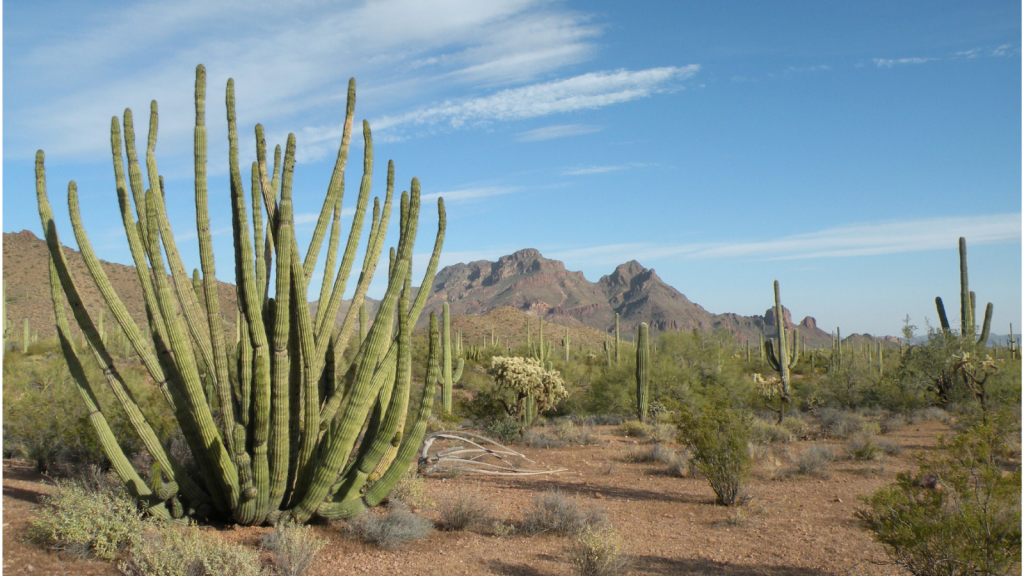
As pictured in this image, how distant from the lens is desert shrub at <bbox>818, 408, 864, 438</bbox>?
16344 mm

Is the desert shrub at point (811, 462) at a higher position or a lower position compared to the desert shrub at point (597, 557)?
lower

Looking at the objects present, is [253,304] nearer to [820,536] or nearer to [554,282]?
[820,536]

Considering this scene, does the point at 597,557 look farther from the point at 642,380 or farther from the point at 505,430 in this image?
the point at 642,380

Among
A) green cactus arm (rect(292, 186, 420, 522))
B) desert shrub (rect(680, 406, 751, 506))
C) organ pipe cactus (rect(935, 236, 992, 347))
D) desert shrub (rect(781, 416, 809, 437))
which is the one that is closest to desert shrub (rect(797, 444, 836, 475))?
desert shrub (rect(680, 406, 751, 506))

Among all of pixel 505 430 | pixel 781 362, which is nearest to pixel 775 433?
pixel 781 362

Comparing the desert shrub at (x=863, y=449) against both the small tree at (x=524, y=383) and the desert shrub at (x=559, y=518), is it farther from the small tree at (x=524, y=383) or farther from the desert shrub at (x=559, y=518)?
the desert shrub at (x=559, y=518)

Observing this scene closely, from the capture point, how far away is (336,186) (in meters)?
7.79

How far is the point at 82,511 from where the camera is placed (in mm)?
6301

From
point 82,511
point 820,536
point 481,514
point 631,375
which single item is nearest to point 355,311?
point 481,514

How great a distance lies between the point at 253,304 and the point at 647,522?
5.59m

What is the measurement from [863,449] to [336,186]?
1129cm

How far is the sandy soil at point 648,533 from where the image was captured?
259 inches

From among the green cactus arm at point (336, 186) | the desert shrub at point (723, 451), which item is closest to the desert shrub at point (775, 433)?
the desert shrub at point (723, 451)

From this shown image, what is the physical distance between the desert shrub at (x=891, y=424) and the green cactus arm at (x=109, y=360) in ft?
54.6
